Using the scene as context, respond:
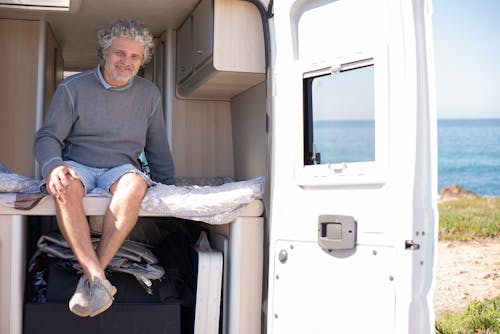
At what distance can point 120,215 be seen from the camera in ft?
8.17

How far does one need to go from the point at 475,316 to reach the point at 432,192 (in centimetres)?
483

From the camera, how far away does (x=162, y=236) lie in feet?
10.5

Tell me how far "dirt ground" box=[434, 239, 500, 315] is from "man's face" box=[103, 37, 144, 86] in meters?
4.98

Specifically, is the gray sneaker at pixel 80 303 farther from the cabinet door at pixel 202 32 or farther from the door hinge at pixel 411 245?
the cabinet door at pixel 202 32

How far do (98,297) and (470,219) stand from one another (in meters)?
6.63

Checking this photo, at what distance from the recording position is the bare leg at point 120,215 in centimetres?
246

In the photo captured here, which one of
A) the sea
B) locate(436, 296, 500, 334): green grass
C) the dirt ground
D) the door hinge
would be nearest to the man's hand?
the door hinge

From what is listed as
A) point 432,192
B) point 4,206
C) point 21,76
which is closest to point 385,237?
point 432,192

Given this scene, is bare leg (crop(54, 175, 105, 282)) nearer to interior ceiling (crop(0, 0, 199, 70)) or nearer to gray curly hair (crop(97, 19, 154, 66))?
gray curly hair (crop(97, 19, 154, 66))

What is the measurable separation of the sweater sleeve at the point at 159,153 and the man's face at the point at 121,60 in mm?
286

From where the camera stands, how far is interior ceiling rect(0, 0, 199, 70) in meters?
3.32

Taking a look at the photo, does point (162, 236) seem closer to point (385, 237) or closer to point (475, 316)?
point (385, 237)

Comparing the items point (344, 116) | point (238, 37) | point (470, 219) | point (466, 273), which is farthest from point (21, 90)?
point (470, 219)

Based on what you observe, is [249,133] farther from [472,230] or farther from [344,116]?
[472,230]
